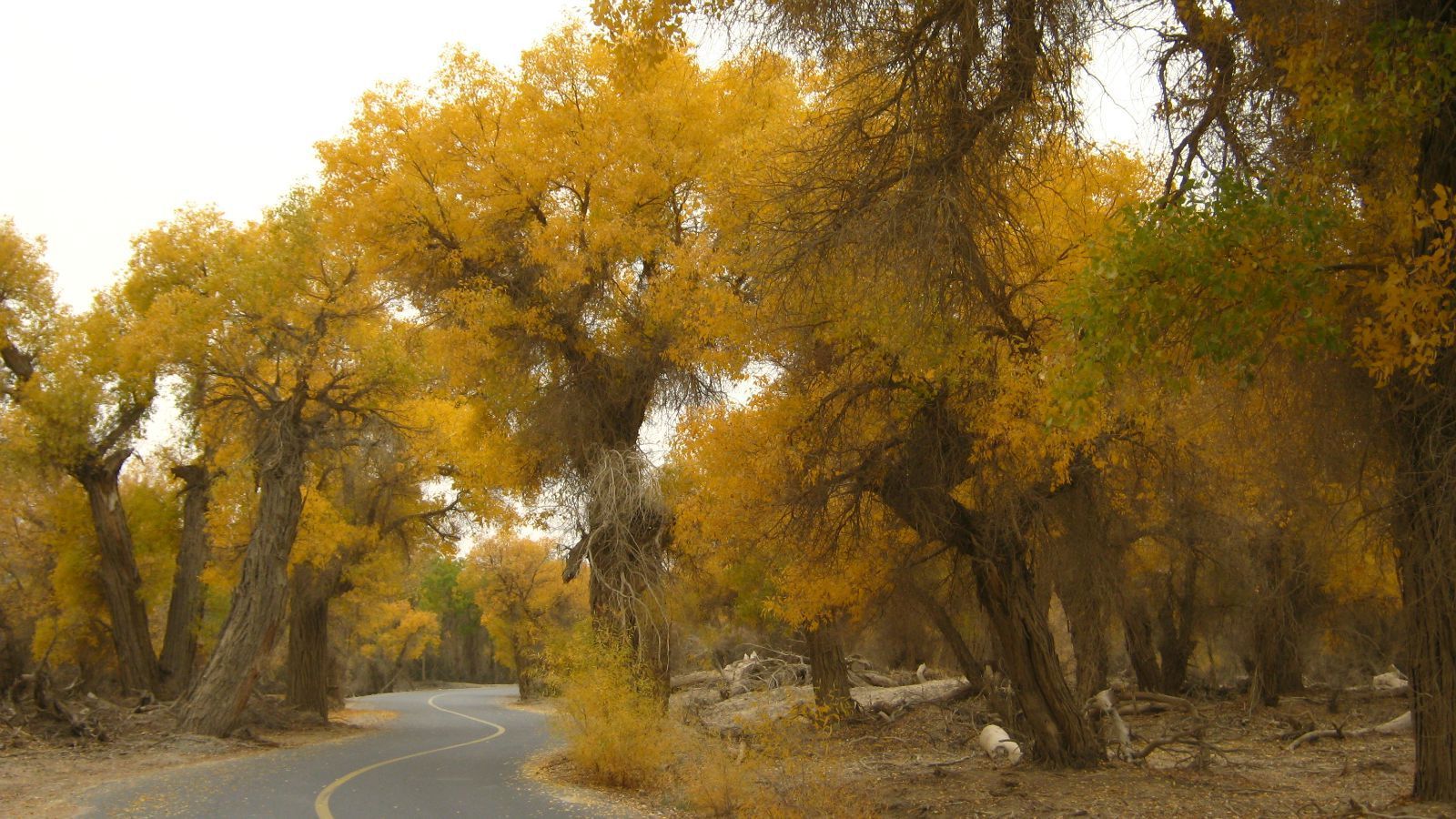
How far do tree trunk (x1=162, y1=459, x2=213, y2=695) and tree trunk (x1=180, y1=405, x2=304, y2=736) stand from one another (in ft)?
20.6

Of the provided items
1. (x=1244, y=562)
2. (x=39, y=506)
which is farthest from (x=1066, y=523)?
(x=39, y=506)

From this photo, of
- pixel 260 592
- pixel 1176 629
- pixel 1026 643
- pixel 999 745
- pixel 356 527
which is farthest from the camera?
pixel 356 527

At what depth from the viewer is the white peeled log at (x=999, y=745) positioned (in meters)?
14.1

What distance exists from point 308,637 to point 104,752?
972cm

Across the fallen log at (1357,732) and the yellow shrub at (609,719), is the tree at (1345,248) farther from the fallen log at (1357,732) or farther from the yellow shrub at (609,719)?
the fallen log at (1357,732)

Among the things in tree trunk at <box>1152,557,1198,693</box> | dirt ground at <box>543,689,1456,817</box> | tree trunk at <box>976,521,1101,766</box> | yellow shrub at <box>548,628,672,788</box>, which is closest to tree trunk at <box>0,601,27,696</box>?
dirt ground at <box>543,689,1456,817</box>

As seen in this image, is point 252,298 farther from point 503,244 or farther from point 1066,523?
point 1066,523

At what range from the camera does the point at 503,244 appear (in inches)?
674

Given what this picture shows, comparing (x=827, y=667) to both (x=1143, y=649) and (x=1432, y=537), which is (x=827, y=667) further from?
(x=1432, y=537)

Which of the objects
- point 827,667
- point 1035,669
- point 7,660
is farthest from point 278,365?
point 1035,669

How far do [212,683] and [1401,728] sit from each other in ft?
69.4

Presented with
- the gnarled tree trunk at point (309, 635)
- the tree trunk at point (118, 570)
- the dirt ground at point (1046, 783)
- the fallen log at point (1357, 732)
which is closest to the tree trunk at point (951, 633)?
the dirt ground at point (1046, 783)

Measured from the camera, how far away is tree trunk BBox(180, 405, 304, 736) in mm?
19562

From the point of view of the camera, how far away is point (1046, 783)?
1173cm
